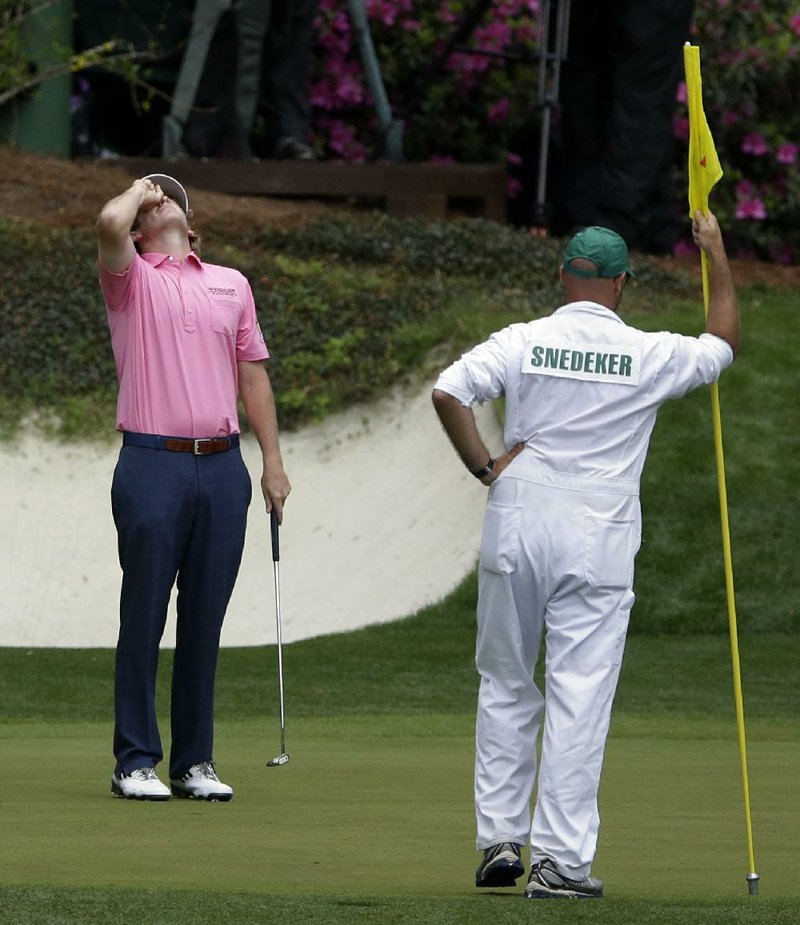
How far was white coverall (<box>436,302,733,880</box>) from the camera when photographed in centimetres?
498

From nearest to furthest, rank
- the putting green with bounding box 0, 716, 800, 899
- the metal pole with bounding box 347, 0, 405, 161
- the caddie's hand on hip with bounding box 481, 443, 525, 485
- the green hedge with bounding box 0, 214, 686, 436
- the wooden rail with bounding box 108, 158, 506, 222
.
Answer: the putting green with bounding box 0, 716, 800, 899 → the caddie's hand on hip with bounding box 481, 443, 525, 485 → the green hedge with bounding box 0, 214, 686, 436 → the metal pole with bounding box 347, 0, 405, 161 → the wooden rail with bounding box 108, 158, 506, 222

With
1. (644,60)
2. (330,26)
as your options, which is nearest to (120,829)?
(644,60)

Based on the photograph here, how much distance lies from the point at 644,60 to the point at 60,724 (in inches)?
437

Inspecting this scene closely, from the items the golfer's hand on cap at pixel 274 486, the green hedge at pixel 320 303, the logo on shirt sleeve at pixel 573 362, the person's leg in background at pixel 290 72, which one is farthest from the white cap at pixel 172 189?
the person's leg in background at pixel 290 72

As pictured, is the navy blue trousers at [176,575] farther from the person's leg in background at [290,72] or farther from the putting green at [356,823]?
the person's leg in background at [290,72]

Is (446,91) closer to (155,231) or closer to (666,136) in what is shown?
(666,136)

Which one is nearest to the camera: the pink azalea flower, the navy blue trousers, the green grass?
the green grass

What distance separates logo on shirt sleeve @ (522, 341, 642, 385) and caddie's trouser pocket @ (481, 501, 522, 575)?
336 millimetres

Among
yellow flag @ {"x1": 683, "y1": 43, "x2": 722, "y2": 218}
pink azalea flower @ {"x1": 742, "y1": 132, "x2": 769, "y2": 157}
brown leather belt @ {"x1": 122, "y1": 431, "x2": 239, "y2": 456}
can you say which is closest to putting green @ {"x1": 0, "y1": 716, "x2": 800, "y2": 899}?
brown leather belt @ {"x1": 122, "y1": 431, "x2": 239, "y2": 456}

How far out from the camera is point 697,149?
558 centimetres

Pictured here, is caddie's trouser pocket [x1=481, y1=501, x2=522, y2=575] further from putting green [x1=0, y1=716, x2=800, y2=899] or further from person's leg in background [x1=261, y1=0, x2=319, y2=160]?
person's leg in background [x1=261, y1=0, x2=319, y2=160]

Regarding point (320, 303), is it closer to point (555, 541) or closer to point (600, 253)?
point (600, 253)

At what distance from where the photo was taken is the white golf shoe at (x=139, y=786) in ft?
20.9

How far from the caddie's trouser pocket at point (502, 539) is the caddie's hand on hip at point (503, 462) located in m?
0.08
